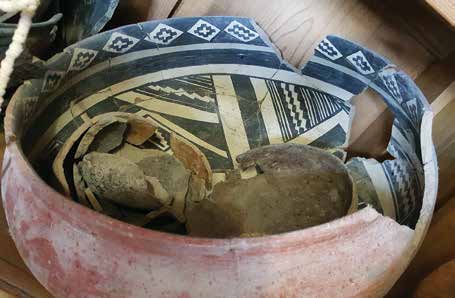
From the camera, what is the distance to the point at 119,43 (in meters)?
0.84

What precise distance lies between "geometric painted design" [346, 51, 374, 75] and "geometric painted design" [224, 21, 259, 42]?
0.15 metres

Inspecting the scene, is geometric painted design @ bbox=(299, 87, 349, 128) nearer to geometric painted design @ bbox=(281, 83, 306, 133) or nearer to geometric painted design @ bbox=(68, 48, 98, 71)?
geometric painted design @ bbox=(281, 83, 306, 133)

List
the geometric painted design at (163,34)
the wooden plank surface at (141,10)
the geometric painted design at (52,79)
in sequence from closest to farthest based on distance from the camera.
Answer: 1. the geometric painted design at (52,79)
2. the geometric painted design at (163,34)
3. the wooden plank surface at (141,10)

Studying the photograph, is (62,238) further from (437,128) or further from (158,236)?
(437,128)

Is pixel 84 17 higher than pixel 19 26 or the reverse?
the reverse

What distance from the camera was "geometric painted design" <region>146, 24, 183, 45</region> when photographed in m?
0.85

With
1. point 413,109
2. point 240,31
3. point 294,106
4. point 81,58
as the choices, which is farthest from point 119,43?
point 413,109

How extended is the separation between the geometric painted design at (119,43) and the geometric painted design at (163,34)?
3 cm

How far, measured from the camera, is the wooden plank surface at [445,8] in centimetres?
61

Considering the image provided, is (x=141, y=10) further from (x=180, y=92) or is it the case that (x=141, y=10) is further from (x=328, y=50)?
(x=328, y=50)

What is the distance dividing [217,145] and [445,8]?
0.44 m

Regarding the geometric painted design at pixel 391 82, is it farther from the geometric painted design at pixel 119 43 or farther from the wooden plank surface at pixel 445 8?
the geometric painted design at pixel 119 43

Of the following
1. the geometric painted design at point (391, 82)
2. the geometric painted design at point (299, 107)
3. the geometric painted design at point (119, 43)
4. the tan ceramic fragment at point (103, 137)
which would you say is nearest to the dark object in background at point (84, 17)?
the geometric painted design at point (119, 43)

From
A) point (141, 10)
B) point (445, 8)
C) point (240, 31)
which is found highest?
point (445, 8)
